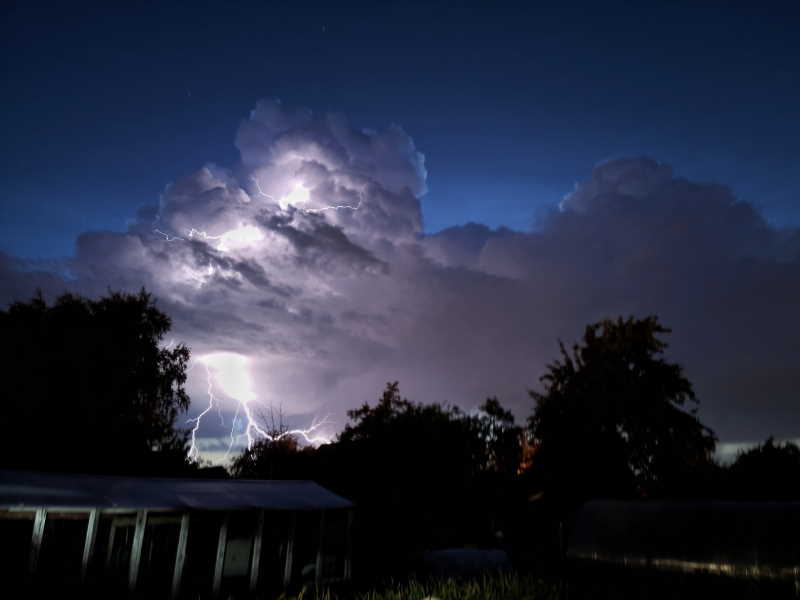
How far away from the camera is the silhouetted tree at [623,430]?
28.9 meters

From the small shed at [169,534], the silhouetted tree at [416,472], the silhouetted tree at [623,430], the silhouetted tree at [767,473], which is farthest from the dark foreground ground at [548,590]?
the silhouetted tree at [767,473]

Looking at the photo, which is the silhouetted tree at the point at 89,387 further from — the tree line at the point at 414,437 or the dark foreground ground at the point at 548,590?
the dark foreground ground at the point at 548,590

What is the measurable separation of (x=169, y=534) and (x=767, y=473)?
37632 millimetres

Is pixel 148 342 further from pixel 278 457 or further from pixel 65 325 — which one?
pixel 278 457

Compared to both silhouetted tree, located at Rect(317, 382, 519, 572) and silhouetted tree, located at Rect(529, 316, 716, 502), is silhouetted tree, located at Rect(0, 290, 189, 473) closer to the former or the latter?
silhouetted tree, located at Rect(317, 382, 519, 572)

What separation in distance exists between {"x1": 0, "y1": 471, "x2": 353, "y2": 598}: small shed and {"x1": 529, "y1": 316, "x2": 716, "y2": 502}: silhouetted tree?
15.6 meters

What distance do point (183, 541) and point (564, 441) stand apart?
2330cm

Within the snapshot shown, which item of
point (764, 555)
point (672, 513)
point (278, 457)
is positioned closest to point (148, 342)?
point (278, 457)

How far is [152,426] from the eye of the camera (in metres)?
29.3

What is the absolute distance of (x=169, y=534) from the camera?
17656 millimetres

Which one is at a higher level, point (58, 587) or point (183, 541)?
point (183, 541)

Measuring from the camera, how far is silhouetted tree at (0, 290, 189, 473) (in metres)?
24.1

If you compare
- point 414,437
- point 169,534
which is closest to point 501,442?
point 414,437

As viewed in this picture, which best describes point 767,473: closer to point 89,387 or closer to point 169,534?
point 169,534
